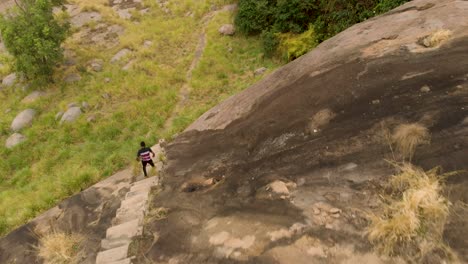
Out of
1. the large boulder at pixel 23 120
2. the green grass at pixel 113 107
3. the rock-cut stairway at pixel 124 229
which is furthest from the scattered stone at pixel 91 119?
the rock-cut stairway at pixel 124 229

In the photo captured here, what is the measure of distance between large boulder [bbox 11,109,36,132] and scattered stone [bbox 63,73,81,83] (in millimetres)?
2935

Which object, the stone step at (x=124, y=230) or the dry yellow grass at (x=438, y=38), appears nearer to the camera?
the stone step at (x=124, y=230)

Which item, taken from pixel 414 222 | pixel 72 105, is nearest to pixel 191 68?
pixel 72 105

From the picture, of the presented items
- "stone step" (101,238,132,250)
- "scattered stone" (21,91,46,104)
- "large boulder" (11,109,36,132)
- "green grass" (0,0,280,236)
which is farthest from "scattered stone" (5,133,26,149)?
"stone step" (101,238,132,250)

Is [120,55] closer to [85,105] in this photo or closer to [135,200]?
[85,105]

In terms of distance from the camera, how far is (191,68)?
2084 cm

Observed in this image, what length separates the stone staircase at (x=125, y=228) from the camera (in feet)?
24.2

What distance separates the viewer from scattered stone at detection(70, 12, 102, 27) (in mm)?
26950

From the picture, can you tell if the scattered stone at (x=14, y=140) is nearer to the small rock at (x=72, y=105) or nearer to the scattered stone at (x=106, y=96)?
the small rock at (x=72, y=105)

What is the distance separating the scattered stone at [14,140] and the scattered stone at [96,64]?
6247mm

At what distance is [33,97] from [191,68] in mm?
9524

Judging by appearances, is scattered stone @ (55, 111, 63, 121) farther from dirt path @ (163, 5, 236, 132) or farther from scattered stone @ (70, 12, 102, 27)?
scattered stone @ (70, 12, 102, 27)

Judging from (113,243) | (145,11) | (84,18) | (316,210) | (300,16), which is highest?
(316,210)

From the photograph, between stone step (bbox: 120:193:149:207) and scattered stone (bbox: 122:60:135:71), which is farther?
scattered stone (bbox: 122:60:135:71)
